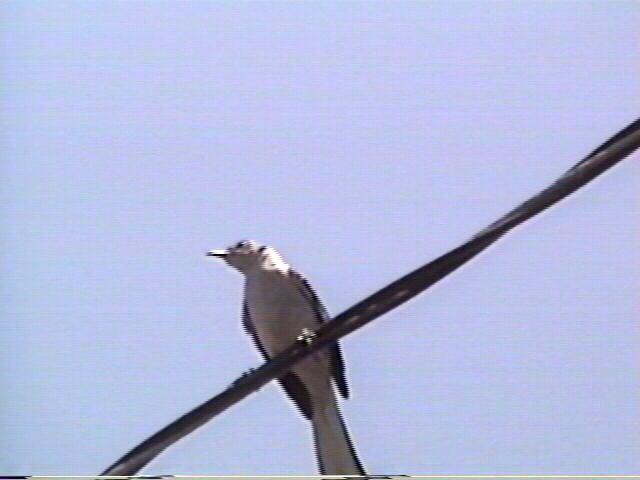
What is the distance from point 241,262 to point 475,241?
1701 mm

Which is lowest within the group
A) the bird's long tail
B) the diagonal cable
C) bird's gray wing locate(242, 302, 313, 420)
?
the diagonal cable

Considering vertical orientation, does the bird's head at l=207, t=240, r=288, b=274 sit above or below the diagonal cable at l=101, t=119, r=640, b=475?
above

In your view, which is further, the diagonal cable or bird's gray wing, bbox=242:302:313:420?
bird's gray wing, bbox=242:302:313:420

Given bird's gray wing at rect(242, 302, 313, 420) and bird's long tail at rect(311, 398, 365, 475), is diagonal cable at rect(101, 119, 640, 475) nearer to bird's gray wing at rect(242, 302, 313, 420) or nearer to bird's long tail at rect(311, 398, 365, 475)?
bird's long tail at rect(311, 398, 365, 475)

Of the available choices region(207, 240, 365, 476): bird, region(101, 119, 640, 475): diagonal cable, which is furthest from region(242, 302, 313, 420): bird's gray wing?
region(101, 119, 640, 475): diagonal cable

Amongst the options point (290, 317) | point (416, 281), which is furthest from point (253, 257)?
point (416, 281)

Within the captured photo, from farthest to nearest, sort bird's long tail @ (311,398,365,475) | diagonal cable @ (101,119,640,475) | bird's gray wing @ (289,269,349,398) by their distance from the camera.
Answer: bird's gray wing @ (289,269,349,398) < bird's long tail @ (311,398,365,475) < diagonal cable @ (101,119,640,475)

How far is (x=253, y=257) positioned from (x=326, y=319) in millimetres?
274

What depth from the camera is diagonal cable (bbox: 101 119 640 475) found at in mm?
1368

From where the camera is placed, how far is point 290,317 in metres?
3.03

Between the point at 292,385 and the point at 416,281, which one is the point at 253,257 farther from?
the point at 416,281

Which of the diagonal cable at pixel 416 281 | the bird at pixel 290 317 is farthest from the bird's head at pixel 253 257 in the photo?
the diagonal cable at pixel 416 281

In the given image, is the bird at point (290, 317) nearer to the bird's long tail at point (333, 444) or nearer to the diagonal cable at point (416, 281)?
the bird's long tail at point (333, 444)

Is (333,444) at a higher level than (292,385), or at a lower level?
lower
